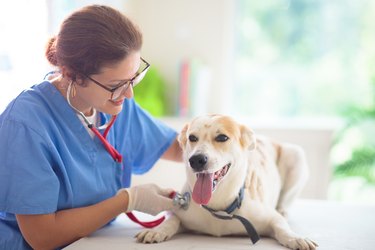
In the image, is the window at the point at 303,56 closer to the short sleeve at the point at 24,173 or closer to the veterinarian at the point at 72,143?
the veterinarian at the point at 72,143

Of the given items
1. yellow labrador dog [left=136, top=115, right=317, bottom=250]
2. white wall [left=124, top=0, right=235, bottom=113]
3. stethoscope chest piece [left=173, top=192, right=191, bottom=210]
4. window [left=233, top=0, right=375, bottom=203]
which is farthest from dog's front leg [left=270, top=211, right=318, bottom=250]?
window [left=233, top=0, right=375, bottom=203]

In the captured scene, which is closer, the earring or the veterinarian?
the veterinarian

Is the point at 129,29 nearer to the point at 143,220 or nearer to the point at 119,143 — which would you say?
the point at 119,143

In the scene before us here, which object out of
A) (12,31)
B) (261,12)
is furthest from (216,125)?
(261,12)

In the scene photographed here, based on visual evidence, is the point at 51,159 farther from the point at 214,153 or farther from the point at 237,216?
the point at 237,216

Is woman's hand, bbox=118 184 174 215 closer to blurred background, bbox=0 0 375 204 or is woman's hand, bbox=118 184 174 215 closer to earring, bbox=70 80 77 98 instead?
earring, bbox=70 80 77 98

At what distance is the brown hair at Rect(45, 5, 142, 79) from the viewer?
1334mm

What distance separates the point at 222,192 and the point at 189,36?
87.9 inches

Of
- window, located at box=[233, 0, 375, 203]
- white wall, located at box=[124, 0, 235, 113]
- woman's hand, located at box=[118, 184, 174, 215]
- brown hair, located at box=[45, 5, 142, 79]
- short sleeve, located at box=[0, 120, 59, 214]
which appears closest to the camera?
short sleeve, located at box=[0, 120, 59, 214]

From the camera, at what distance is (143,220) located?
1.73 metres

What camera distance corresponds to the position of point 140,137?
5.67 ft

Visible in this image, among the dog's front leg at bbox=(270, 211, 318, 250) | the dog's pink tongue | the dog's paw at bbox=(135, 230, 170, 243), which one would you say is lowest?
the dog's paw at bbox=(135, 230, 170, 243)

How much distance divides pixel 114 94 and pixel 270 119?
8.08 feet

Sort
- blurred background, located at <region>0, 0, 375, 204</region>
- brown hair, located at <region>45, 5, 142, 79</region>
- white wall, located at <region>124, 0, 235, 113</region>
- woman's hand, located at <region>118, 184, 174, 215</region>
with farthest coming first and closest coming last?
white wall, located at <region>124, 0, 235, 113</region>
blurred background, located at <region>0, 0, 375, 204</region>
woman's hand, located at <region>118, 184, 174, 215</region>
brown hair, located at <region>45, 5, 142, 79</region>
